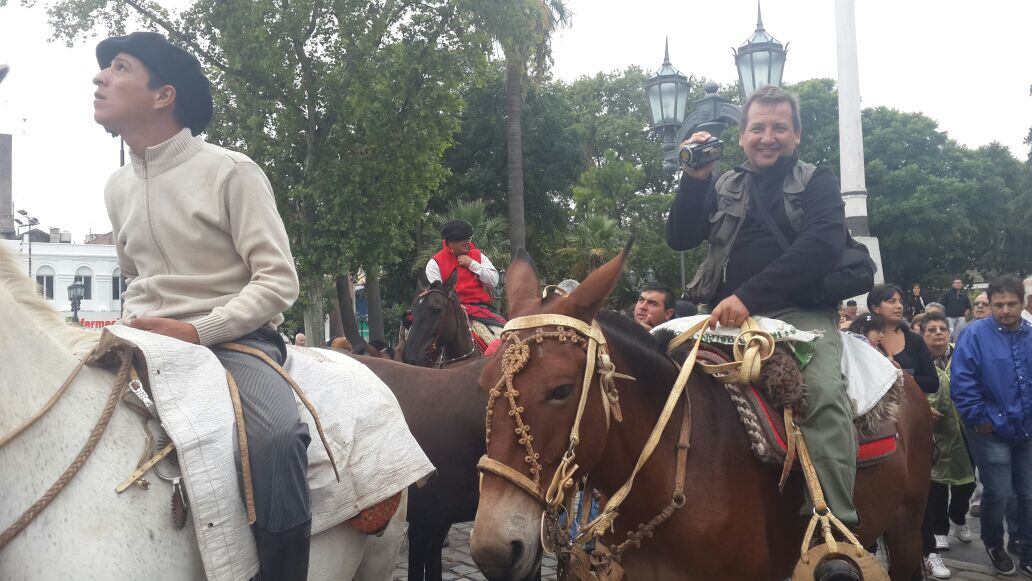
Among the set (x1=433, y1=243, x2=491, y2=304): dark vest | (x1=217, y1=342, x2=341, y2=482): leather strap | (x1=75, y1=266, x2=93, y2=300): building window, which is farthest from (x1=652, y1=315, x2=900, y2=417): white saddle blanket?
(x1=75, y1=266, x2=93, y2=300): building window

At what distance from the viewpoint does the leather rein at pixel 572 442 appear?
253 centimetres

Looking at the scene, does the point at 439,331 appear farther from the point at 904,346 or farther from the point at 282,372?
the point at 282,372

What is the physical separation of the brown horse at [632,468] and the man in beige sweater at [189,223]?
676 millimetres

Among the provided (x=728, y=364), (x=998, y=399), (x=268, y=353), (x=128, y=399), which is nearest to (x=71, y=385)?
(x=128, y=399)

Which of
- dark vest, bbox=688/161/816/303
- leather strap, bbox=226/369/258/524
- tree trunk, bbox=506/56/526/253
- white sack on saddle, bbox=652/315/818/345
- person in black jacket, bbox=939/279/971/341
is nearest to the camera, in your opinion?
leather strap, bbox=226/369/258/524

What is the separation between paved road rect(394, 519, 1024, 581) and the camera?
244 inches

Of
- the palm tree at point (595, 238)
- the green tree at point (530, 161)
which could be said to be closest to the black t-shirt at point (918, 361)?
the palm tree at point (595, 238)

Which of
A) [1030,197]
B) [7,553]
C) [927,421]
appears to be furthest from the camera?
[1030,197]

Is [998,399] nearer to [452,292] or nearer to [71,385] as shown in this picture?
[452,292]

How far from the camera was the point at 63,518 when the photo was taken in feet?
6.47

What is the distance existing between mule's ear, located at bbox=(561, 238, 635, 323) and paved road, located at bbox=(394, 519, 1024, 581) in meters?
3.69

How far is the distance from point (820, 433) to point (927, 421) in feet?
5.56

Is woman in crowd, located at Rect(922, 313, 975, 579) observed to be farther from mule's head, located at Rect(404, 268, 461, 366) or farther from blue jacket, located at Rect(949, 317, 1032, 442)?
mule's head, located at Rect(404, 268, 461, 366)

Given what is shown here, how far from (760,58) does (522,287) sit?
6.71 m
